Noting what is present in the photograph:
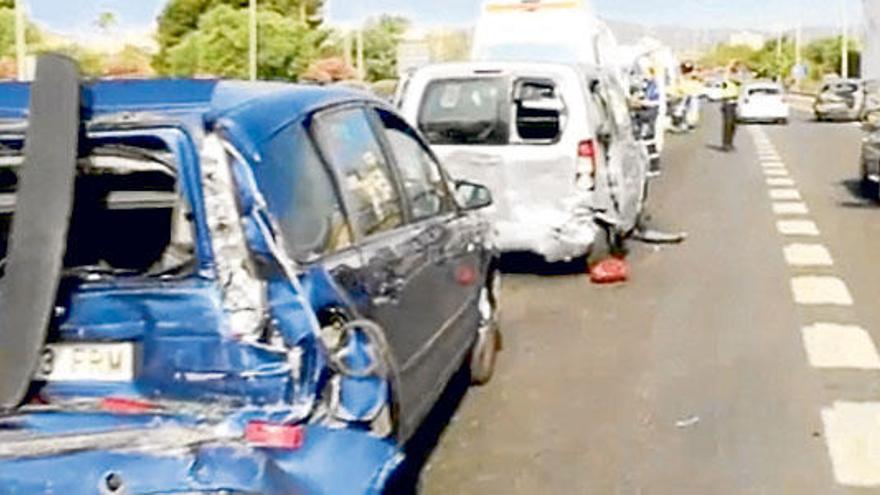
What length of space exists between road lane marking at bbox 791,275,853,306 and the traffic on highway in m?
0.06

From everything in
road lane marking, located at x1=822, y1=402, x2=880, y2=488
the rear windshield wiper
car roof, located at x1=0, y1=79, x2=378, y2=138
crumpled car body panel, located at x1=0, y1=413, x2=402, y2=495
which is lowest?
road lane marking, located at x1=822, y1=402, x2=880, y2=488

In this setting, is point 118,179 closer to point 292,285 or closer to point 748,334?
point 292,285

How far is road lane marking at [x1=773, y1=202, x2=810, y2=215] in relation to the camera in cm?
1789

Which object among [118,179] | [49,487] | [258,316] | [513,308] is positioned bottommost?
[513,308]

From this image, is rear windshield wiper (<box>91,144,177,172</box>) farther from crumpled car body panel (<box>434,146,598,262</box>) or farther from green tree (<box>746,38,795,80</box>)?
green tree (<box>746,38,795,80</box>)

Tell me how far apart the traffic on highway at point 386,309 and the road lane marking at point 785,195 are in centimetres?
626

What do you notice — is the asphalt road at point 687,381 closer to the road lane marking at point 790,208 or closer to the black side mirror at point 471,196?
the black side mirror at point 471,196

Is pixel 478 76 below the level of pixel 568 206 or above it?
above

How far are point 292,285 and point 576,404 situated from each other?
3.52 m

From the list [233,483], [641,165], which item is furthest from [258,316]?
[641,165]

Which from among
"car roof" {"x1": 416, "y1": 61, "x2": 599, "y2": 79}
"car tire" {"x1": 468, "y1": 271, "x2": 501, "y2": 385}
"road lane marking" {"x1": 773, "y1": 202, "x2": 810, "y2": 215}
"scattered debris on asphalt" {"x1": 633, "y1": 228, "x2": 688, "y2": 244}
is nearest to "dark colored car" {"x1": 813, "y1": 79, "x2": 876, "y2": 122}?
"road lane marking" {"x1": 773, "y1": 202, "x2": 810, "y2": 215}

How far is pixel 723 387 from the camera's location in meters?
7.98

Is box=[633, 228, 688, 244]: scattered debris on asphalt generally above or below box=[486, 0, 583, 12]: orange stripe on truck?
below

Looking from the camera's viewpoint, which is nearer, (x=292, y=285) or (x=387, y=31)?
(x=292, y=285)
